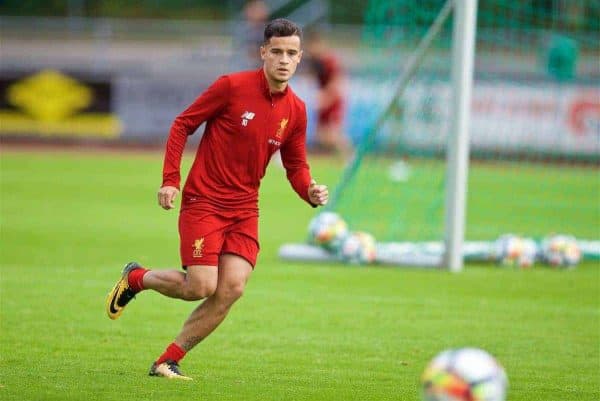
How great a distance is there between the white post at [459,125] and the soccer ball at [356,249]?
3.03 ft

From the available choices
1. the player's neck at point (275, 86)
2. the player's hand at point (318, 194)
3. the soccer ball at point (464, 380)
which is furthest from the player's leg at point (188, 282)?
the soccer ball at point (464, 380)

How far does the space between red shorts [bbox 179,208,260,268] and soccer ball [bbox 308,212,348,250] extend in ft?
18.4

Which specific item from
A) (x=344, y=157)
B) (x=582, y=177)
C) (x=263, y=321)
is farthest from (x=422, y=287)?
(x=344, y=157)

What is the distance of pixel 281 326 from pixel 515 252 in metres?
4.77

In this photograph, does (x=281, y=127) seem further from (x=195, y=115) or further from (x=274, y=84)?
(x=195, y=115)

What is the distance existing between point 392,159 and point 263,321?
774 cm

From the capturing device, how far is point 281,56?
708cm

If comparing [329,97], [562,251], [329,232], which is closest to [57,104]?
[329,97]

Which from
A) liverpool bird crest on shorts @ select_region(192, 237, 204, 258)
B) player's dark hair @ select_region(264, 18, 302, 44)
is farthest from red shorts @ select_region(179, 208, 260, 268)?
player's dark hair @ select_region(264, 18, 302, 44)

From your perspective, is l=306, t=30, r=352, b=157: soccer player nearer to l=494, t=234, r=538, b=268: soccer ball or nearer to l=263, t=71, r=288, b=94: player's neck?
l=494, t=234, r=538, b=268: soccer ball

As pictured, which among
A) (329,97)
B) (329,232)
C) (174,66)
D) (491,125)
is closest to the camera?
(329,232)

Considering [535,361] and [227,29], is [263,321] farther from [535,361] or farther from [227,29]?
[227,29]

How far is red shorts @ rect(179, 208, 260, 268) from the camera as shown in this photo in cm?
700

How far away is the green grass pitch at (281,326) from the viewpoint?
23.4 ft
